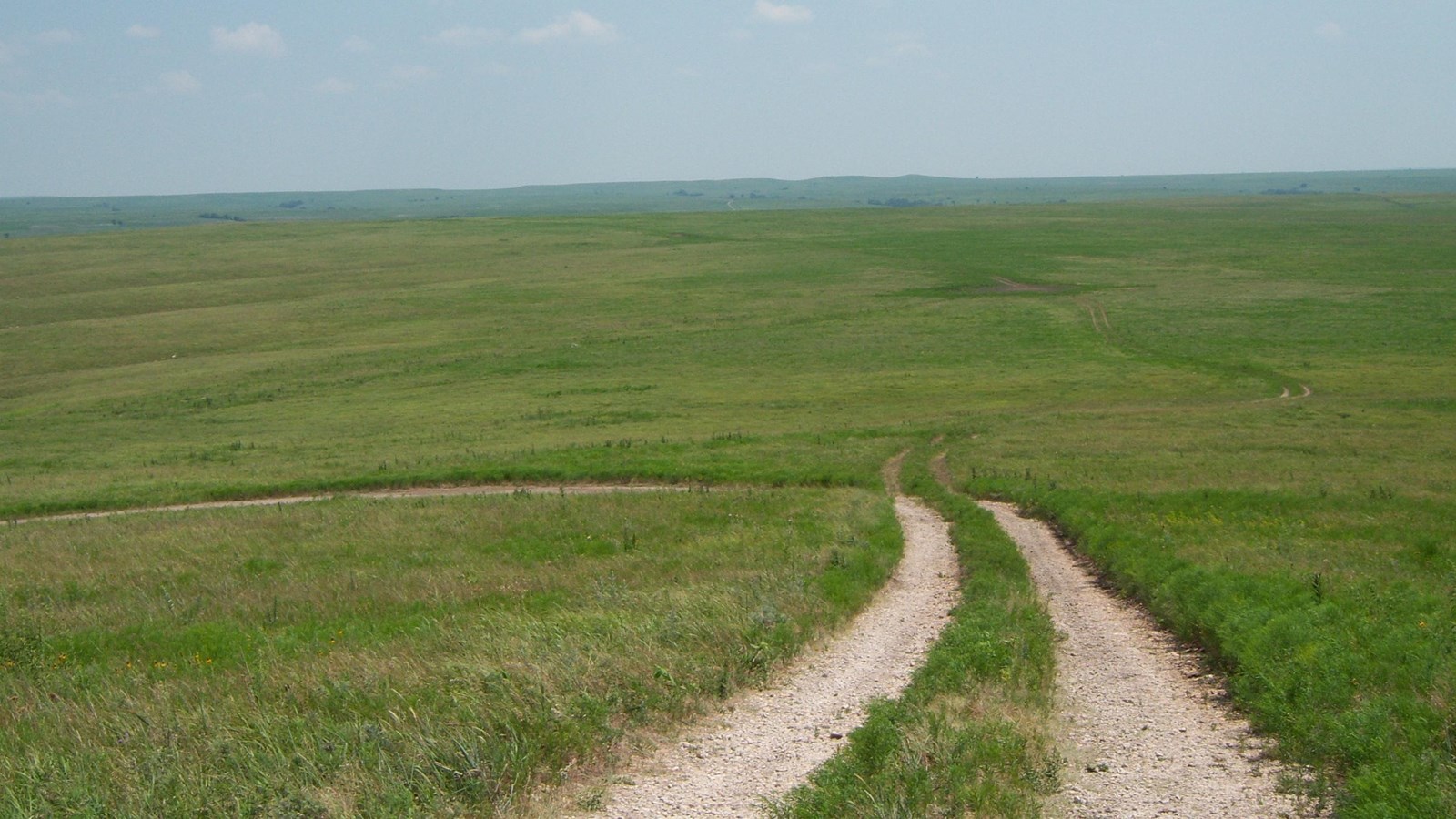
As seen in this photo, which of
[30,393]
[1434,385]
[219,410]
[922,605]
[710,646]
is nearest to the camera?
Answer: [710,646]

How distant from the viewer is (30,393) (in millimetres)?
54812

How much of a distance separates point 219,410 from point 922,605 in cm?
4172

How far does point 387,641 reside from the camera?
13.0m

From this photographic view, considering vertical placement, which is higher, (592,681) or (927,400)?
(592,681)

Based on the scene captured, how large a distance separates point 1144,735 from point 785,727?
122 inches

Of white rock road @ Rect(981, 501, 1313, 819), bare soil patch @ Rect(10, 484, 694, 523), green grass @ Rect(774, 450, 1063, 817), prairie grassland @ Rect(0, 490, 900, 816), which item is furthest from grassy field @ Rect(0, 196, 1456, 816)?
prairie grassland @ Rect(0, 490, 900, 816)

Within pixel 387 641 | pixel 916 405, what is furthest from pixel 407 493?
pixel 916 405

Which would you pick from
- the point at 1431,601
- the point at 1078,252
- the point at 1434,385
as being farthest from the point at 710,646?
the point at 1078,252

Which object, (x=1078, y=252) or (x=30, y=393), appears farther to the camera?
(x=1078, y=252)

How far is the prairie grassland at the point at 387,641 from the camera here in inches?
323

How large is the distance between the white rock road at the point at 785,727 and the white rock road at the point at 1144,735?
A: 172cm

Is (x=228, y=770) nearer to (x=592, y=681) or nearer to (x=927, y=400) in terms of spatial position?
(x=592, y=681)

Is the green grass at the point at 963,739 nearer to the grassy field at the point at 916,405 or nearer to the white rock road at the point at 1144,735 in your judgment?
→ the grassy field at the point at 916,405

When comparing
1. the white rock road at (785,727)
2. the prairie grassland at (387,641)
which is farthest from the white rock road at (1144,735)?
the prairie grassland at (387,641)
